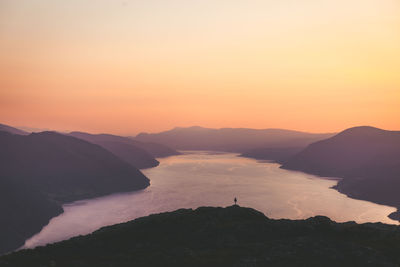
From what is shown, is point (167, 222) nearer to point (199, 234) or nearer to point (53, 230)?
point (199, 234)

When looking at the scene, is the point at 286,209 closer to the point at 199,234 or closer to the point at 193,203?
the point at 193,203

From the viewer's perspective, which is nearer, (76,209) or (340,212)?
(340,212)

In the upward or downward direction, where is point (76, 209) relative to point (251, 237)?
downward

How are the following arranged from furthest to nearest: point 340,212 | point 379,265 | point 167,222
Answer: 1. point 340,212
2. point 167,222
3. point 379,265

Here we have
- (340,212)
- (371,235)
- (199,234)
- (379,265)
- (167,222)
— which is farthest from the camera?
(340,212)

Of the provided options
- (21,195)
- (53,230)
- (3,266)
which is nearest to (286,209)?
(53,230)

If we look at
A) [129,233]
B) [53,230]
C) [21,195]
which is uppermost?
[129,233]
